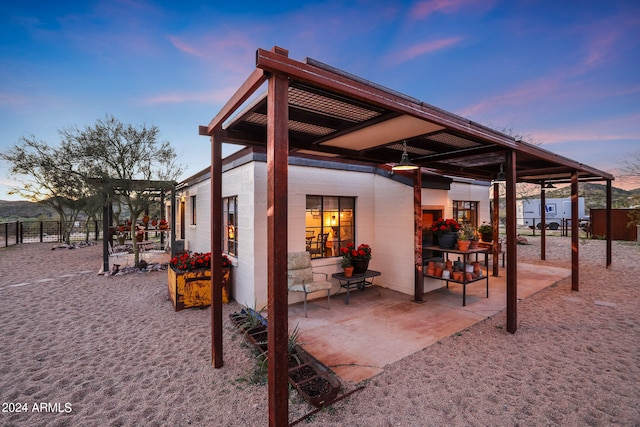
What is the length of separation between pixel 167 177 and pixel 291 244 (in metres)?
7.43

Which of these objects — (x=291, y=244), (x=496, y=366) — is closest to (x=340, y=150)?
(x=291, y=244)

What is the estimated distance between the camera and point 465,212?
779 cm

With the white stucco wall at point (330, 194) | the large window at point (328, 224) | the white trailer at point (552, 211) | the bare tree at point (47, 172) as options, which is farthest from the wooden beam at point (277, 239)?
the white trailer at point (552, 211)

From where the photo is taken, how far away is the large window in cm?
544

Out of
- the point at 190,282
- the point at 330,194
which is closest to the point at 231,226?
the point at 190,282

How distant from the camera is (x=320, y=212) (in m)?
5.53

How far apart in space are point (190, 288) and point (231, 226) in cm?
156

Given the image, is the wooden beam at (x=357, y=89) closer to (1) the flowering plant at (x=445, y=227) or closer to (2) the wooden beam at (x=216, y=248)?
(2) the wooden beam at (x=216, y=248)

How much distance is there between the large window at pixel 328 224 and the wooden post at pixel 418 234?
55.4 inches

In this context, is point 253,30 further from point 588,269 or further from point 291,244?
point 588,269

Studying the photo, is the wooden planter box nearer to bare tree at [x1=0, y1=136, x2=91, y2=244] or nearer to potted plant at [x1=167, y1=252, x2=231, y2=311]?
potted plant at [x1=167, y1=252, x2=231, y2=311]

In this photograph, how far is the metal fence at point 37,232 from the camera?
45.1ft

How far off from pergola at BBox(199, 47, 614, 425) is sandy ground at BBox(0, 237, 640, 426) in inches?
19.8

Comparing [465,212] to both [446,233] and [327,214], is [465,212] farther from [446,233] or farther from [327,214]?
[327,214]
